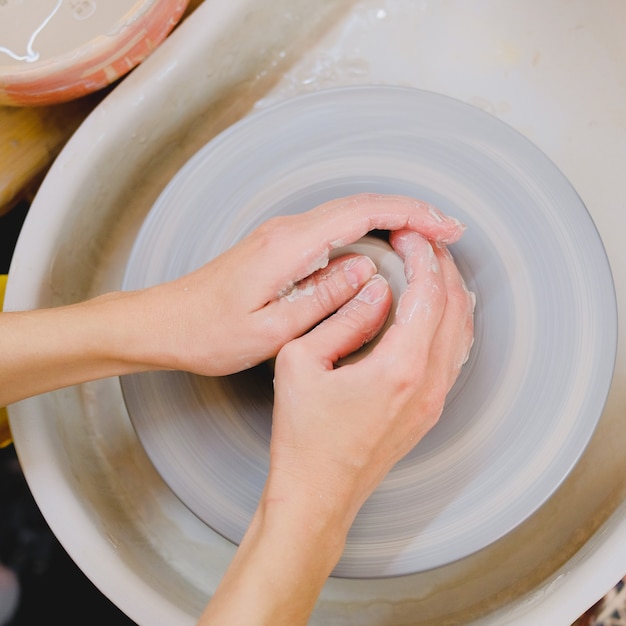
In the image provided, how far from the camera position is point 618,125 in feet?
3.91

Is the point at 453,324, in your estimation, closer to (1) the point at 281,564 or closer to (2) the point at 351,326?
(2) the point at 351,326

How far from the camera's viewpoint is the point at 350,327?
0.82 meters

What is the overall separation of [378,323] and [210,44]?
61 centimetres

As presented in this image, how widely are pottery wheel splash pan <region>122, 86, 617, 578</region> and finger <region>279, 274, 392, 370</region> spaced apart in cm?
18

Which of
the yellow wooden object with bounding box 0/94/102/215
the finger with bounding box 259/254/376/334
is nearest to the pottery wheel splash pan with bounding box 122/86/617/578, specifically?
the finger with bounding box 259/254/376/334

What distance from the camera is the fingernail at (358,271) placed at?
860 mm

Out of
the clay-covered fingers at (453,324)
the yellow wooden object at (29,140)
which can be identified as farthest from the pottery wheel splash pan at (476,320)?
the yellow wooden object at (29,140)

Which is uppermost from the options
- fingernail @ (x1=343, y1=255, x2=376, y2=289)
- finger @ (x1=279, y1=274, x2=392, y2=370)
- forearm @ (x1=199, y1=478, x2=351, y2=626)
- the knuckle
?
fingernail @ (x1=343, y1=255, x2=376, y2=289)

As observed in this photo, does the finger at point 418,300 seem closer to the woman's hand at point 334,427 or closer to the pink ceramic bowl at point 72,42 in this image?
the woman's hand at point 334,427

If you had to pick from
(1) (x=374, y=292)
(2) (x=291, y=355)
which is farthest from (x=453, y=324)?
(2) (x=291, y=355)

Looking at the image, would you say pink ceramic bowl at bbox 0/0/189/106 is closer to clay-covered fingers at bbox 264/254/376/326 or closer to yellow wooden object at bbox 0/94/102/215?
yellow wooden object at bbox 0/94/102/215

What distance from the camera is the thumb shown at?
798mm

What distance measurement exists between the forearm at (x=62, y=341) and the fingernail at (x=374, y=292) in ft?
0.93

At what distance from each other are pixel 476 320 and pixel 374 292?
0.63 feet
